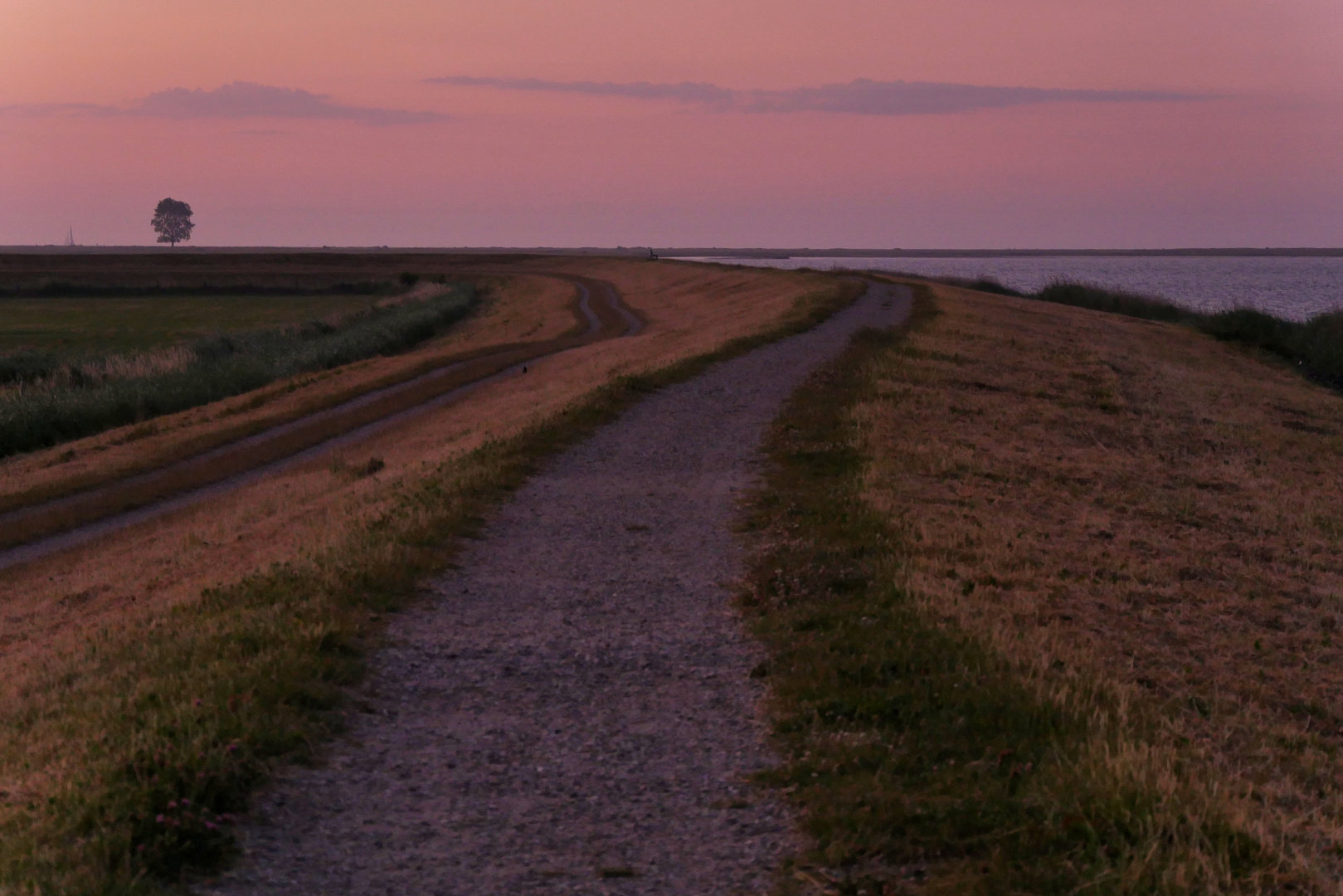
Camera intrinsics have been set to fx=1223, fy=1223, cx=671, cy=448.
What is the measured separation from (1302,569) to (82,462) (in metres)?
20.7

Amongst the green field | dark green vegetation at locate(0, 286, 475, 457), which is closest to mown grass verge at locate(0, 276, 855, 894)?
dark green vegetation at locate(0, 286, 475, 457)

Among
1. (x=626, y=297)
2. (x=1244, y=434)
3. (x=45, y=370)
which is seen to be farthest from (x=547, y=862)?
(x=626, y=297)

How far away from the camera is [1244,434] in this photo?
80.2 ft

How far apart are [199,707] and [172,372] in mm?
33267

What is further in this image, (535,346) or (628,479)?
(535,346)

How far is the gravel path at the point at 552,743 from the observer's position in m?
5.36

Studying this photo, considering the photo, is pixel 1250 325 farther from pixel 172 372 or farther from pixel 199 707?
pixel 199 707

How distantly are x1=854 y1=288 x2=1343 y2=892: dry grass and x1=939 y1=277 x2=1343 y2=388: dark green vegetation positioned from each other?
16468 millimetres

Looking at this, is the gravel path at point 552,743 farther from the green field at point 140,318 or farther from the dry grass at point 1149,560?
the green field at point 140,318

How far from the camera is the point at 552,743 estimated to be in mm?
6836

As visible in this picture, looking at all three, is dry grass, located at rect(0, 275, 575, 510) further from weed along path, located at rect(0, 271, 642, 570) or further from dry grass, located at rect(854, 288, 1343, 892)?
dry grass, located at rect(854, 288, 1343, 892)

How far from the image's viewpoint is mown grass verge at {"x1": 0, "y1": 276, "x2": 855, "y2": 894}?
5.18m

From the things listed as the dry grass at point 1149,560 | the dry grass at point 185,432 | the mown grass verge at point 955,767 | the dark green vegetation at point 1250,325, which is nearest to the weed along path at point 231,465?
the dry grass at point 185,432

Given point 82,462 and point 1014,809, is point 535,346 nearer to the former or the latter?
point 82,462
